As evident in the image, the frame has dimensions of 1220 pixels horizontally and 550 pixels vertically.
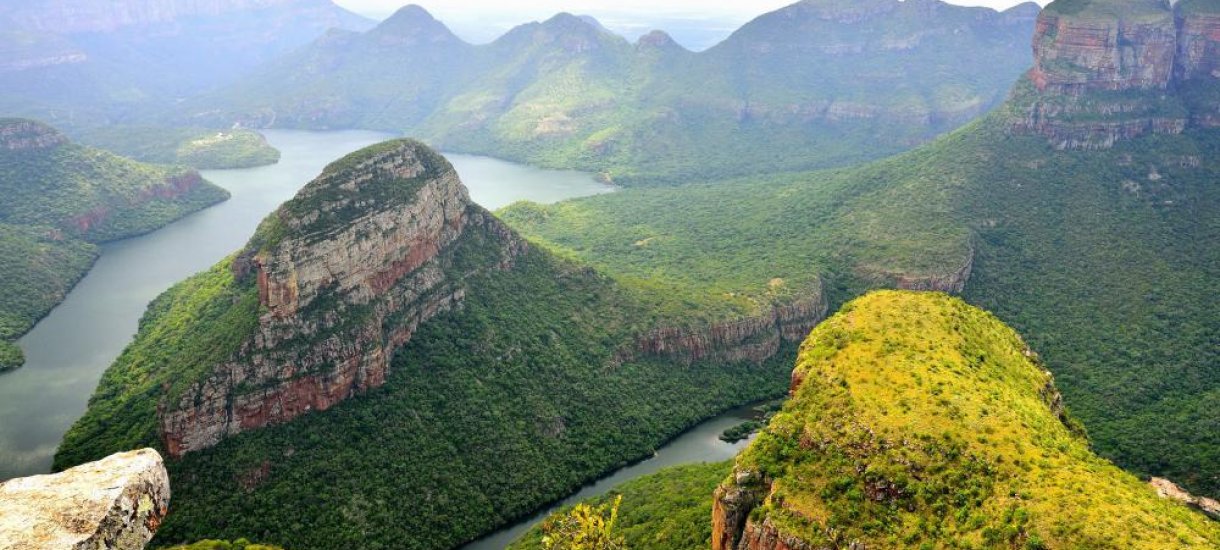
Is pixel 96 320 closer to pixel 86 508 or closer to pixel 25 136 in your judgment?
pixel 25 136

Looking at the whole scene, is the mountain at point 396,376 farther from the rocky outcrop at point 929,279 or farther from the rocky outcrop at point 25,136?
the rocky outcrop at point 25,136

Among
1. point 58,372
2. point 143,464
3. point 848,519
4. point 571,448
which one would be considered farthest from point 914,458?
point 58,372

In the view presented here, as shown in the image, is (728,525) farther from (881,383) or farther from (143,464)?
(143,464)

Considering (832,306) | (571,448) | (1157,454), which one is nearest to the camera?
(1157,454)

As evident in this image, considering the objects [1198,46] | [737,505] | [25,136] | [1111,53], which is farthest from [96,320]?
[1198,46]

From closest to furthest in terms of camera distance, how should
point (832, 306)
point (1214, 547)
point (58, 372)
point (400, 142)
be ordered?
point (1214, 547) → point (400, 142) → point (58, 372) → point (832, 306)

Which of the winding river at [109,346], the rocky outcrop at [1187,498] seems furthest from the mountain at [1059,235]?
the winding river at [109,346]
